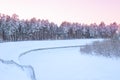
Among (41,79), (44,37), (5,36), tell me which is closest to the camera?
(41,79)

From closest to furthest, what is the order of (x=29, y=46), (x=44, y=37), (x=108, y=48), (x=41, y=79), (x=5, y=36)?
(x=41, y=79)
(x=108, y=48)
(x=29, y=46)
(x=5, y=36)
(x=44, y=37)

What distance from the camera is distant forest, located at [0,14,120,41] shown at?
7150 centimetres

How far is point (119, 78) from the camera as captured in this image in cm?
2031

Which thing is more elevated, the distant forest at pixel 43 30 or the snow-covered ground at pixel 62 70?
the distant forest at pixel 43 30

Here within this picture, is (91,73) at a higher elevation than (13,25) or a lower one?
lower

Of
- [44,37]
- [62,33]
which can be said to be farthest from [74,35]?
[44,37]

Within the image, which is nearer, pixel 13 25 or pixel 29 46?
pixel 29 46

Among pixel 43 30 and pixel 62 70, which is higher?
pixel 43 30

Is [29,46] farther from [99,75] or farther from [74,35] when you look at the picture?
[74,35]

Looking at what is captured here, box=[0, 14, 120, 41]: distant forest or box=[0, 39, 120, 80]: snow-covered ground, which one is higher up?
box=[0, 14, 120, 41]: distant forest

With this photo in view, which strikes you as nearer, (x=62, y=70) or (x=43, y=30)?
(x=62, y=70)

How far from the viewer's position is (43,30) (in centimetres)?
8500

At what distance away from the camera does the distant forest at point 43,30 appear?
71500 mm

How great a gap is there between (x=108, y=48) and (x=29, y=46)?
12.6 m
